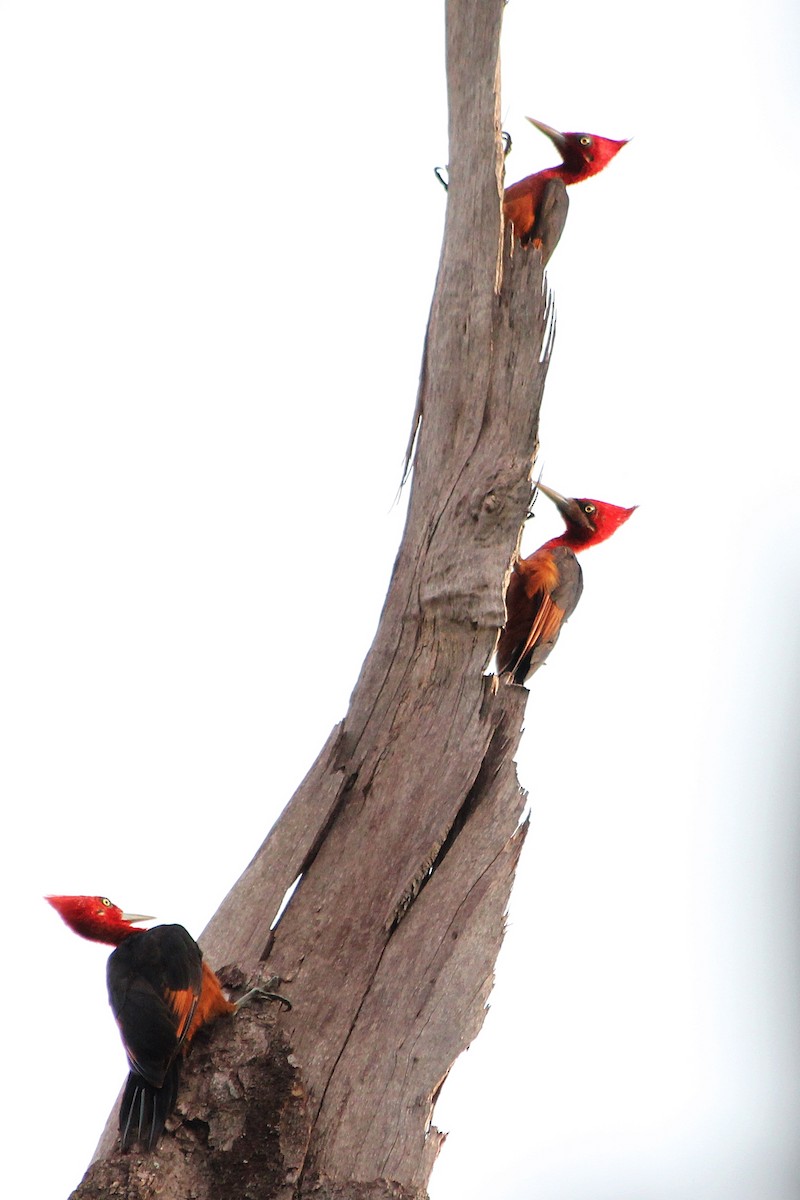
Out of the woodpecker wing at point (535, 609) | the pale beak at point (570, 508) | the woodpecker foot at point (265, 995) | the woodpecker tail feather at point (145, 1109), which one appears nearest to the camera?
the woodpecker tail feather at point (145, 1109)

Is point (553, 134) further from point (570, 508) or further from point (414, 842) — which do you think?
point (414, 842)

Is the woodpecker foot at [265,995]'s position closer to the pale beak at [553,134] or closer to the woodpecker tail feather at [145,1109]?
the woodpecker tail feather at [145,1109]

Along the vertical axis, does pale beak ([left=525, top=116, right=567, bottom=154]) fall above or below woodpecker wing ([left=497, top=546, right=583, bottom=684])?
above

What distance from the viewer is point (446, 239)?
257cm

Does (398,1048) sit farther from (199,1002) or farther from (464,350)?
(464,350)

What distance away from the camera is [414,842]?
2234 millimetres

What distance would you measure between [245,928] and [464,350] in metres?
1.32

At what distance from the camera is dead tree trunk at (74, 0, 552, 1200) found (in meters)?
1.98

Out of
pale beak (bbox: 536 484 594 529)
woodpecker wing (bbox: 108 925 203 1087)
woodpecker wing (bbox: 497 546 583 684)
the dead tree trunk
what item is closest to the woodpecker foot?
the dead tree trunk

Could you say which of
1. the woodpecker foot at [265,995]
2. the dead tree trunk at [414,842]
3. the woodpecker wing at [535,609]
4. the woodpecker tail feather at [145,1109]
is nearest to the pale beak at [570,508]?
the woodpecker wing at [535,609]

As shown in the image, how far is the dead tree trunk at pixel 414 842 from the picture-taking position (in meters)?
1.98

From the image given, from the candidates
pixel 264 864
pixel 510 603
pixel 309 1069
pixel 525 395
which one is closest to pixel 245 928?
pixel 264 864

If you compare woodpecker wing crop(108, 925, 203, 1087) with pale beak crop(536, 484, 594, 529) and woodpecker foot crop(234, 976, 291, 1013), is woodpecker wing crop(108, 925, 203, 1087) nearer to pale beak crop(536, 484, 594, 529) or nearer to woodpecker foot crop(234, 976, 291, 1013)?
woodpecker foot crop(234, 976, 291, 1013)

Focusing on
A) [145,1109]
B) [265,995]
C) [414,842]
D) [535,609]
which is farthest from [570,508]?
[145,1109]
